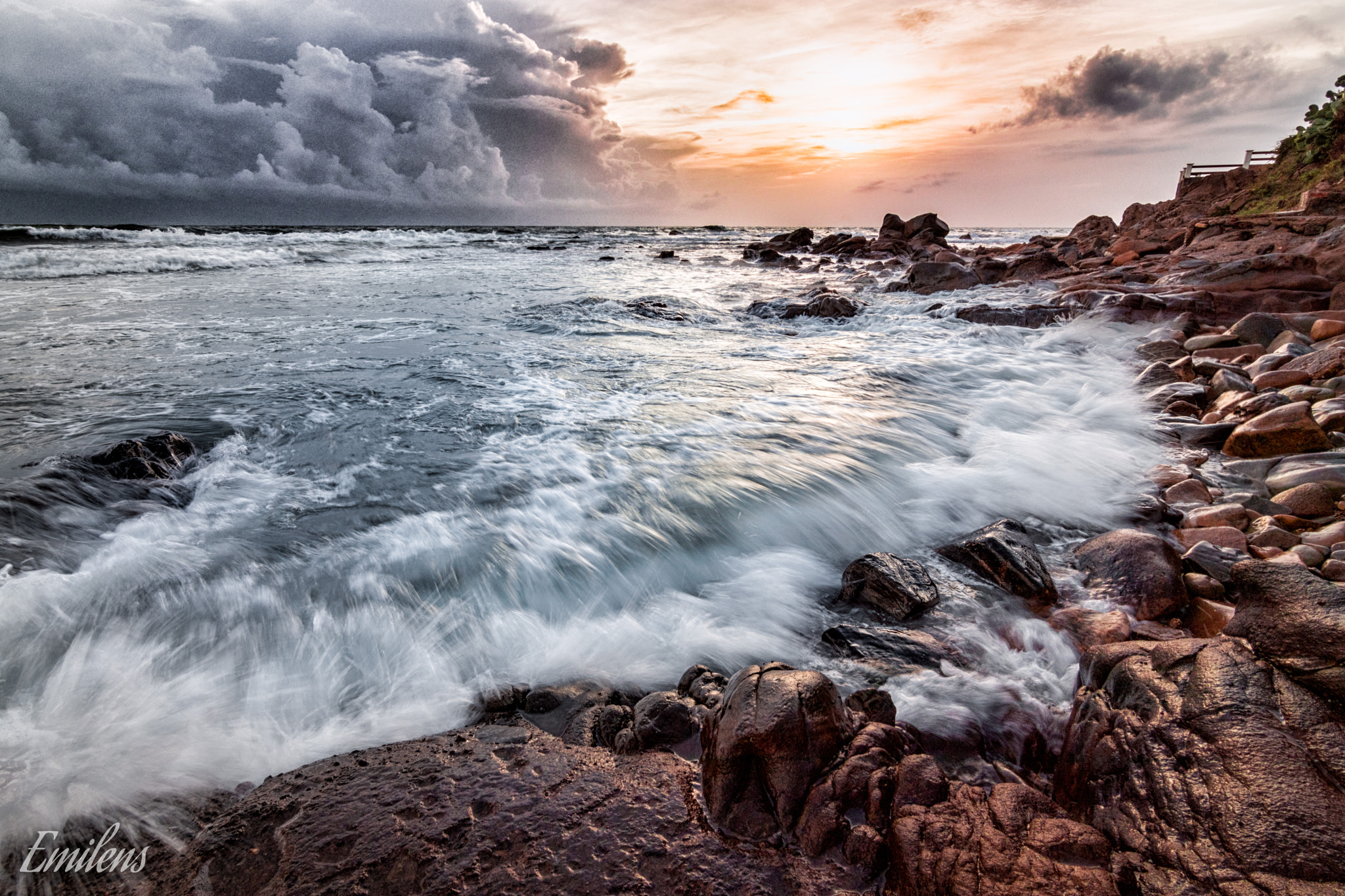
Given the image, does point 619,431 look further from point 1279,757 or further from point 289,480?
point 1279,757

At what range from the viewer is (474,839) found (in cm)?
159

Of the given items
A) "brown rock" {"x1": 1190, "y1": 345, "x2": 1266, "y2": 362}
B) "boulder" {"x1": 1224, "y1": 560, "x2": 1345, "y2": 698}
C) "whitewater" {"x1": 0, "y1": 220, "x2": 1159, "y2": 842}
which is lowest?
"whitewater" {"x1": 0, "y1": 220, "x2": 1159, "y2": 842}

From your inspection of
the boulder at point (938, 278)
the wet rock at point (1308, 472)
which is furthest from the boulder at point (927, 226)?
the wet rock at point (1308, 472)

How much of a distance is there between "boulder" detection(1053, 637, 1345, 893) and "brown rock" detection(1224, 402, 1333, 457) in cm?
328

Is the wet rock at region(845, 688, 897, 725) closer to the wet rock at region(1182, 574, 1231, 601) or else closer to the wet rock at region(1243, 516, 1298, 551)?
the wet rock at region(1182, 574, 1231, 601)

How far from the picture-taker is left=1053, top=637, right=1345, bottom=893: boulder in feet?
4.37

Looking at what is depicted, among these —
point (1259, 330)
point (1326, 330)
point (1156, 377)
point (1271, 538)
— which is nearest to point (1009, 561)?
point (1271, 538)

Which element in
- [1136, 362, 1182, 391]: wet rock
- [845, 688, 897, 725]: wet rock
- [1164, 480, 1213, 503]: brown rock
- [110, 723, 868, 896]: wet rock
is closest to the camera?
[110, 723, 868, 896]: wet rock

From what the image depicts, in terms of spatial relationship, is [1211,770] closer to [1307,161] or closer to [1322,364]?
[1322,364]

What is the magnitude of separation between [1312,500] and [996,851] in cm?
351

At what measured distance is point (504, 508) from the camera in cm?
395

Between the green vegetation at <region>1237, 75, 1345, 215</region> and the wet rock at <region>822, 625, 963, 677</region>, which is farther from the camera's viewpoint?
the green vegetation at <region>1237, 75, 1345, 215</region>

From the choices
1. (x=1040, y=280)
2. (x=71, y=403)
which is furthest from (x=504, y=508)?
(x=1040, y=280)

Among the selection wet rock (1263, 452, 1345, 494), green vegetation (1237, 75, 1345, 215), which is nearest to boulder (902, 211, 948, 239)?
green vegetation (1237, 75, 1345, 215)
